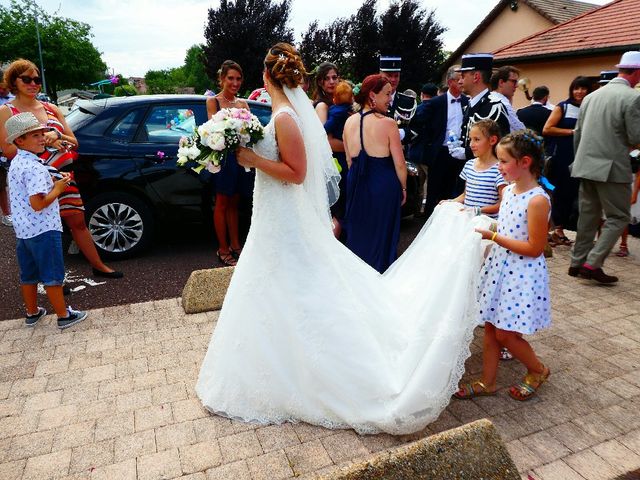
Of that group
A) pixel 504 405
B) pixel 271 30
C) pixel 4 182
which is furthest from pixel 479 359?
pixel 271 30

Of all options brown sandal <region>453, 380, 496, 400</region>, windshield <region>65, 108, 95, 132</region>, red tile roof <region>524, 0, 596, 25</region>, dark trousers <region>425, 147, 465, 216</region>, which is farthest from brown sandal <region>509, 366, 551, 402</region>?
red tile roof <region>524, 0, 596, 25</region>

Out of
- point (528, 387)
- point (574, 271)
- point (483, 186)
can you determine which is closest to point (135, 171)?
point (483, 186)

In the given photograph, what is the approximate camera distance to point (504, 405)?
10.3ft

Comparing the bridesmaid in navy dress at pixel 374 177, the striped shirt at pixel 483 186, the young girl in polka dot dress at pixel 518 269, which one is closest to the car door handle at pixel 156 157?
the bridesmaid in navy dress at pixel 374 177

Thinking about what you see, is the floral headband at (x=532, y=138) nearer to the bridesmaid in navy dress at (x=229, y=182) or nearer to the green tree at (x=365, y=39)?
the bridesmaid in navy dress at (x=229, y=182)

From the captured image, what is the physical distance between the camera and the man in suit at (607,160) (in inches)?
194

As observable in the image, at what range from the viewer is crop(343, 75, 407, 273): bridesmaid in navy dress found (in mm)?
4039

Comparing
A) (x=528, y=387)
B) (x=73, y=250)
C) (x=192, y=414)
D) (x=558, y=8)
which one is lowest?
(x=73, y=250)

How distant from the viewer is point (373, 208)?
14.2ft

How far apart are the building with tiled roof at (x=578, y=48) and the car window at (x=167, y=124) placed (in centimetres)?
1218

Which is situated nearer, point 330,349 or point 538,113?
point 330,349

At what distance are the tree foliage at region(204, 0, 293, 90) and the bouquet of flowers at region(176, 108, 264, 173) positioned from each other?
1129 inches

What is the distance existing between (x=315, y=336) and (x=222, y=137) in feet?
4.24

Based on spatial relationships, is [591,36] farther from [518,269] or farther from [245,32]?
[245,32]
